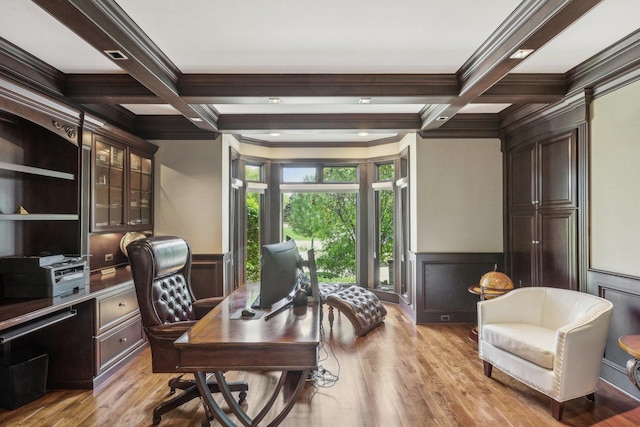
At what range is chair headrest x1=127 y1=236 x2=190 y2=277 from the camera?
2.42 metres

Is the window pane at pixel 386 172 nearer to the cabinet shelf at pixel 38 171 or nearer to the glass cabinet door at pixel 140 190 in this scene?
the glass cabinet door at pixel 140 190

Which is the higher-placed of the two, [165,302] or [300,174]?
[300,174]

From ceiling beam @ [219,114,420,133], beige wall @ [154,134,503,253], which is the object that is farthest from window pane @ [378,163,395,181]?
ceiling beam @ [219,114,420,133]

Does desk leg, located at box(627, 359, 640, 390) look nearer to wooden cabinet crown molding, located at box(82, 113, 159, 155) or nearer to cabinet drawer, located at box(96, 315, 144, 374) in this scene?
cabinet drawer, located at box(96, 315, 144, 374)

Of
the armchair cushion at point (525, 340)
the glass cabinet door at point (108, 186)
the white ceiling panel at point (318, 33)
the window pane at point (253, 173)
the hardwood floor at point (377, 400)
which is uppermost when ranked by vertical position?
the white ceiling panel at point (318, 33)

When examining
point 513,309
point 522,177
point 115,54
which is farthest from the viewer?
point 522,177

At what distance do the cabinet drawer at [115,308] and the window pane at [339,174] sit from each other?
3543 mm

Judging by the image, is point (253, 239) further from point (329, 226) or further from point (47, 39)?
point (47, 39)

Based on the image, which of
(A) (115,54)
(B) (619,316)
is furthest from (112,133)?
(B) (619,316)

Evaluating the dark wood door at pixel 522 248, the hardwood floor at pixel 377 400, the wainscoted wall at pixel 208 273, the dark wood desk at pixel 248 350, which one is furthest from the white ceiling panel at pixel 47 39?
the dark wood door at pixel 522 248

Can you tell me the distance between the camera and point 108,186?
3668 millimetres

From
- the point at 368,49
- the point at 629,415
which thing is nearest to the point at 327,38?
the point at 368,49

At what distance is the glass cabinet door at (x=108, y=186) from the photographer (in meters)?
3.48

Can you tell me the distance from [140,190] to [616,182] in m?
4.75
